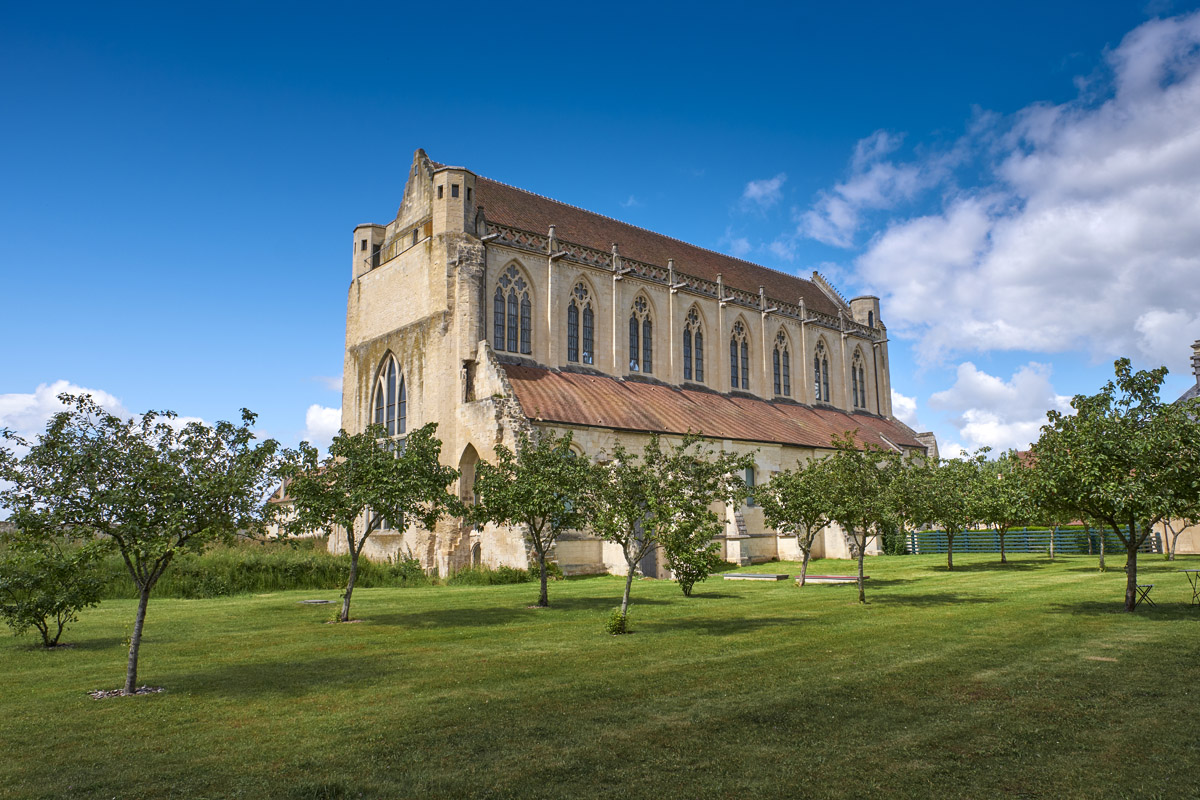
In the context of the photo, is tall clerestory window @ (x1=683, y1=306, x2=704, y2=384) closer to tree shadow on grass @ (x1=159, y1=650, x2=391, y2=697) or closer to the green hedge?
the green hedge

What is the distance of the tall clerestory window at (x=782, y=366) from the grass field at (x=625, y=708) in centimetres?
3503

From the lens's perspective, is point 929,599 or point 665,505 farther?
point 929,599

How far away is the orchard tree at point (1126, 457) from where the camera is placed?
56.8ft

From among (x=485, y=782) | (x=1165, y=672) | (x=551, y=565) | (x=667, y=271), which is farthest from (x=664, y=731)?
(x=667, y=271)

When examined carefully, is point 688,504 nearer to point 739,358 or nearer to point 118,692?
point 118,692

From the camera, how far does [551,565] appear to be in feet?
103

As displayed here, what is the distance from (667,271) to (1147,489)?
3205 centimetres

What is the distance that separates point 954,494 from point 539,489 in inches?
820

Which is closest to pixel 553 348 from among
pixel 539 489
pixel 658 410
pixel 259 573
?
pixel 658 410

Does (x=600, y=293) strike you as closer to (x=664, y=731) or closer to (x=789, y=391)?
(x=789, y=391)

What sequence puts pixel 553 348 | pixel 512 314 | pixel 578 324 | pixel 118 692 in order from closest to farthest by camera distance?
pixel 118 692 → pixel 512 314 → pixel 553 348 → pixel 578 324

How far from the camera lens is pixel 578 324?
42.8 meters

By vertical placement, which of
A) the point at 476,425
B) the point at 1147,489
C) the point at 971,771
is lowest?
the point at 971,771

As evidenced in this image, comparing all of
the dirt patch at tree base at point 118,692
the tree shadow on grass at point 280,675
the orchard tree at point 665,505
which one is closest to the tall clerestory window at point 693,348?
the orchard tree at point 665,505
